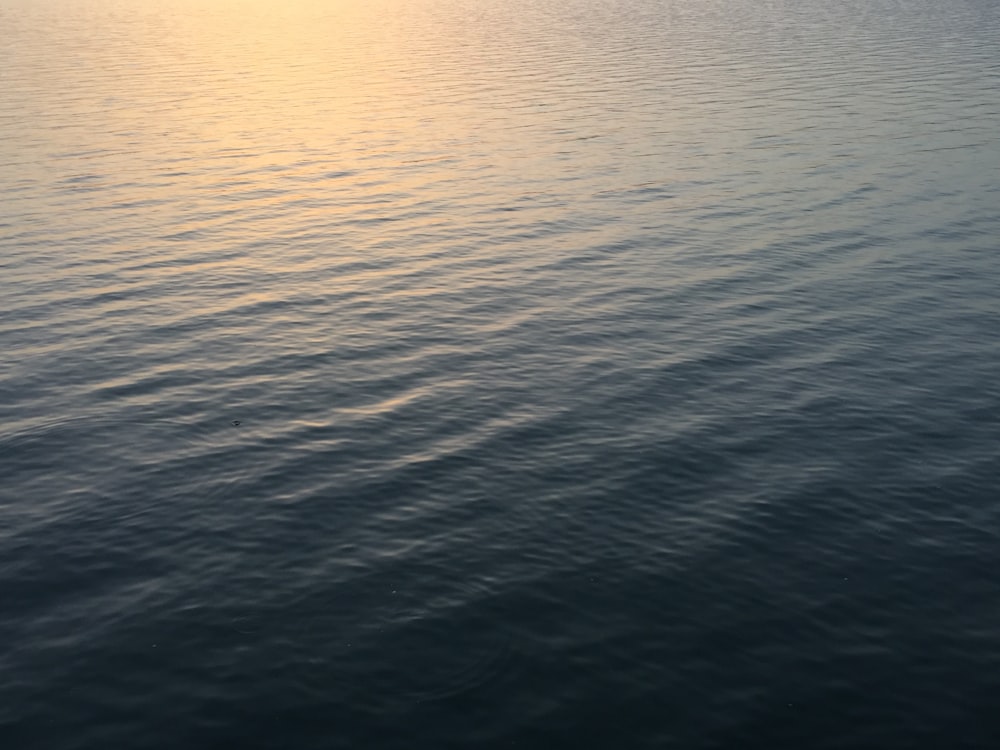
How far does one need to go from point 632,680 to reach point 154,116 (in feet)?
322

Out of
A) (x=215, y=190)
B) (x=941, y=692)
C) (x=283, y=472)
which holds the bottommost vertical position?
(x=941, y=692)

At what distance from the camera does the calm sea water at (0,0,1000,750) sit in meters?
30.1

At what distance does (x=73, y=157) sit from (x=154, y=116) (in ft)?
67.8

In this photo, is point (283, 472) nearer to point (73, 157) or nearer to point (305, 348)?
point (305, 348)

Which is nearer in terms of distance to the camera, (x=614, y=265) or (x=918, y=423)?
(x=918, y=423)

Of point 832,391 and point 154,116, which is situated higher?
point 154,116

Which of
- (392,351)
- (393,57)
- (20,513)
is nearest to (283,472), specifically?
(20,513)

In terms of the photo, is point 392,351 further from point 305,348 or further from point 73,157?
point 73,157

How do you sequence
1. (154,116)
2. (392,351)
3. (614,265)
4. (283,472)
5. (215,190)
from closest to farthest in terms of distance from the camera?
(283,472)
(392,351)
(614,265)
(215,190)
(154,116)

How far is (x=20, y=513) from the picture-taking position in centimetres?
3984

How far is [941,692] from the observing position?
97.4 feet

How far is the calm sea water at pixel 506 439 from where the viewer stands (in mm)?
30062

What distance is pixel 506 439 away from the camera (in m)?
44.9

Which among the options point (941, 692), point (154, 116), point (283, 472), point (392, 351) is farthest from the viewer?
point (154, 116)
